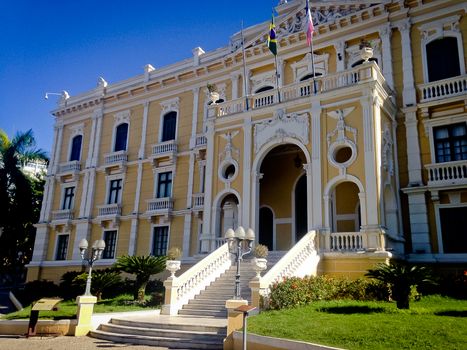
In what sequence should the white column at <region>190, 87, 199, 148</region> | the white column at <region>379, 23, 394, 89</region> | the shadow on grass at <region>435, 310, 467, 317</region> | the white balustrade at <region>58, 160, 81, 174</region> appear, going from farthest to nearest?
1. the white balustrade at <region>58, 160, 81, 174</region>
2. the white column at <region>190, 87, 199, 148</region>
3. the white column at <region>379, 23, 394, 89</region>
4. the shadow on grass at <region>435, 310, 467, 317</region>

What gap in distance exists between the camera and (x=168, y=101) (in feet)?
82.0

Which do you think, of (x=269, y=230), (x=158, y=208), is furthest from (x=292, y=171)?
(x=158, y=208)

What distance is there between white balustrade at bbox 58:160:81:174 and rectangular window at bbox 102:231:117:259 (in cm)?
532

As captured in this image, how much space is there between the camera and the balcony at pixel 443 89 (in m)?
15.8

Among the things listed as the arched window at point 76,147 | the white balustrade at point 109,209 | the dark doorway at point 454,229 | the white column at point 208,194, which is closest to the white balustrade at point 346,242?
the dark doorway at point 454,229

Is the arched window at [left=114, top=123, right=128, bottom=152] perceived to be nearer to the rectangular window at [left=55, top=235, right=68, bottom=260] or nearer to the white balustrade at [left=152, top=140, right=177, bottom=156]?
the white balustrade at [left=152, top=140, right=177, bottom=156]

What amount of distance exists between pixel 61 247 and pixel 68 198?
3160mm

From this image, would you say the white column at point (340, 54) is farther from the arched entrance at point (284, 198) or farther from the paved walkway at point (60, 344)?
the paved walkway at point (60, 344)

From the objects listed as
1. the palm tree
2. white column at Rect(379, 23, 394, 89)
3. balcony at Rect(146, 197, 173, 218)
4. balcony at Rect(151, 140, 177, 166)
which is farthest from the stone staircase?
balcony at Rect(151, 140, 177, 166)

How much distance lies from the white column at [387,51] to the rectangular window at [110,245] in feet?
54.8

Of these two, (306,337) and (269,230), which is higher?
(269,230)

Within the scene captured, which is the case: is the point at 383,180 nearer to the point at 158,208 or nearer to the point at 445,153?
the point at 445,153

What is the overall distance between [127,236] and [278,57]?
41.9 ft

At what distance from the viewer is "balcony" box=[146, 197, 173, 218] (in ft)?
73.2
